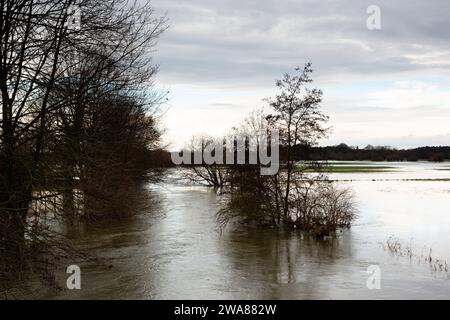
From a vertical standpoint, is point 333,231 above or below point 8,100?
below

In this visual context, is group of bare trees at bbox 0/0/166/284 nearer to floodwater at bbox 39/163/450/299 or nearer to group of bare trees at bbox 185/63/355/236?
floodwater at bbox 39/163/450/299

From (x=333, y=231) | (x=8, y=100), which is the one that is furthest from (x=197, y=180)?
(x=8, y=100)

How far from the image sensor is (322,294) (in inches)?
493

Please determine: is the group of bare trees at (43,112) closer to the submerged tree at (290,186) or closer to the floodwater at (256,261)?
the floodwater at (256,261)

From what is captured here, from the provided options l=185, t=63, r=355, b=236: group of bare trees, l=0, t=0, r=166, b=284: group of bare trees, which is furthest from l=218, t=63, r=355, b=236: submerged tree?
l=0, t=0, r=166, b=284: group of bare trees

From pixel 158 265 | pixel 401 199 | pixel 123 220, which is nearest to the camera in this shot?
pixel 158 265

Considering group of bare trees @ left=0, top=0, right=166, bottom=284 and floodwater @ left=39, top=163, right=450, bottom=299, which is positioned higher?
group of bare trees @ left=0, top=0, right=166, bottom=284

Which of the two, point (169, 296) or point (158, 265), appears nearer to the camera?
point (169, 296)

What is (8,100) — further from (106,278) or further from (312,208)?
(312,208)

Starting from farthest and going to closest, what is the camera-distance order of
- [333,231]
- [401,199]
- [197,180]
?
[197,180] < [401,199] < [333,231]

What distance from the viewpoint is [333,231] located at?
22156 millimetres

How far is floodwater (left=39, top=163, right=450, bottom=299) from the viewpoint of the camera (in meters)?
12.8
